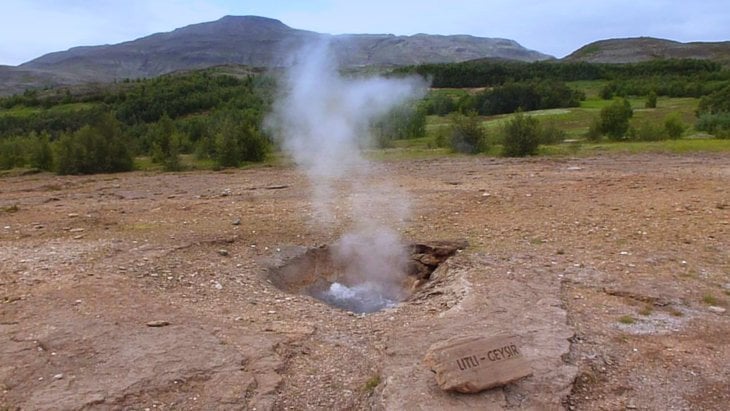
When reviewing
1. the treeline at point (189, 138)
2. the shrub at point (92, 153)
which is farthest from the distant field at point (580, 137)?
the shrub at point (92, 153)

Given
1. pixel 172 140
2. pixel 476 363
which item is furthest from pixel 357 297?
pixel 172 140

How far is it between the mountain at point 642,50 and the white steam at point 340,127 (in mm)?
73261

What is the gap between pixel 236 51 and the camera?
31000mm

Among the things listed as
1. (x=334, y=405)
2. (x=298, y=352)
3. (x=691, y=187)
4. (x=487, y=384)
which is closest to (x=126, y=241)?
(x=298, y=352)

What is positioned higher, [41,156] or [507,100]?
[507,100]

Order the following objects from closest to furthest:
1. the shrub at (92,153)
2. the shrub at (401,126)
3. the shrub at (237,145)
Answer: the shrub at (92,153) < the shrub at (237,145) < the shrub at (401,126)

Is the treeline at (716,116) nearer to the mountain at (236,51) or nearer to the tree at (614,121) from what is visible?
the tree at (614,121)

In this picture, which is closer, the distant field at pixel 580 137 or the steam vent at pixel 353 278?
the steam vent at pixel 353 278

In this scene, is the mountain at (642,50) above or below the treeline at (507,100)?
above

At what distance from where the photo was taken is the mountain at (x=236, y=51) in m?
13.7

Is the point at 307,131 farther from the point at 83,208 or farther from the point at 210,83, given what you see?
the point at 210,83

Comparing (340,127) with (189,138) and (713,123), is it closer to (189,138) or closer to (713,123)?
(189,138)

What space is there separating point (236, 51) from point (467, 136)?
49.3 feet

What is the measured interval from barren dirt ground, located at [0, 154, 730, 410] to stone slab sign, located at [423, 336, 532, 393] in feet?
0.30
